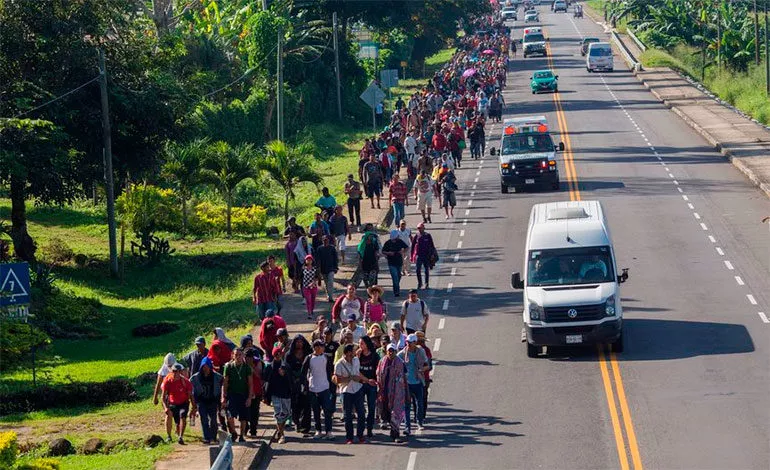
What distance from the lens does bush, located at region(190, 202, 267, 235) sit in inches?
1752

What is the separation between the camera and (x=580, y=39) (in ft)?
436

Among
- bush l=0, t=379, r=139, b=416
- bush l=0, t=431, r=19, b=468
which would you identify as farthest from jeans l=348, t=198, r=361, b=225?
bush l=0, t=431, r=19, b=468

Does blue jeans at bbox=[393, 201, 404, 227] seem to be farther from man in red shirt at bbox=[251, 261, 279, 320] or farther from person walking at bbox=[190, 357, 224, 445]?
person walking at bbox=[190, 357, 224, 445]

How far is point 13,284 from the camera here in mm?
25141

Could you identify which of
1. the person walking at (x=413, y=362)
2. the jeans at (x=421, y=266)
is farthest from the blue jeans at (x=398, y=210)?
the person walking at (x=413, y=362)

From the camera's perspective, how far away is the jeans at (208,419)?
21.5 metres

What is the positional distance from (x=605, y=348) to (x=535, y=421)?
4.87 m

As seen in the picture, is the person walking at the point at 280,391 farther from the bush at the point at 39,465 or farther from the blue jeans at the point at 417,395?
the bush at the point at 39,465

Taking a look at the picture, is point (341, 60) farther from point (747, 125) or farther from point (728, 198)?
point (728, 198)

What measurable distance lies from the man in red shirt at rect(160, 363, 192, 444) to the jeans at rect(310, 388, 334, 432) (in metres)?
1.77

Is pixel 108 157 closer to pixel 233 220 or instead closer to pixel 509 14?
pixel 233 220

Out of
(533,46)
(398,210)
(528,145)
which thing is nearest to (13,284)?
(398,210)

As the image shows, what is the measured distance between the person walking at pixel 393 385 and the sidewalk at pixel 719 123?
2498 centimetres

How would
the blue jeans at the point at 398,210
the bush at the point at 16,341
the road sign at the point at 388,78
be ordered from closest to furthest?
the bush at the point at 16,341 → the blue jeans at the point at 398,210 → the road sign at the point at 388,78
